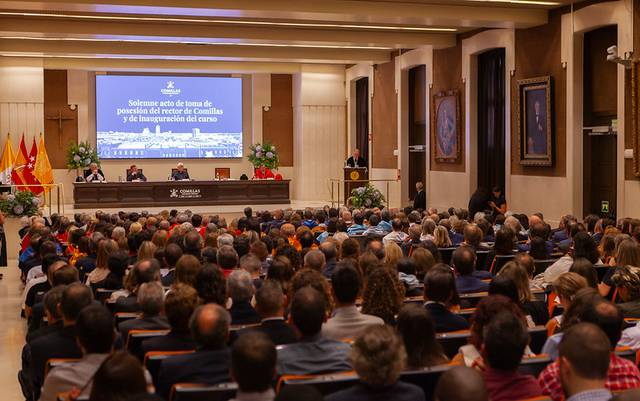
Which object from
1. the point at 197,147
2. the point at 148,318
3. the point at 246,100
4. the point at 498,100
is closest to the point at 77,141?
the point at 197,147

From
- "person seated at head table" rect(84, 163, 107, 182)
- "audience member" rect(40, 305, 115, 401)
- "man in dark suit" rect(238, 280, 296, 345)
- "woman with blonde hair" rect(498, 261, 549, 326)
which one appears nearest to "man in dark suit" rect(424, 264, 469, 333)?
"woman with blonde hair" rect(498, 261, 549, 326)

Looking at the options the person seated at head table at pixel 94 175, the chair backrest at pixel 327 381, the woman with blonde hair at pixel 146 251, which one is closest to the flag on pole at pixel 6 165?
the person seated at head table at pixel 94 175

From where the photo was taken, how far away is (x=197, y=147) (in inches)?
973

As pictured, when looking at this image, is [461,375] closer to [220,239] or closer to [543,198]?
[220,239]

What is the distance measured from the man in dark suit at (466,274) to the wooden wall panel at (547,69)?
945 centimetres

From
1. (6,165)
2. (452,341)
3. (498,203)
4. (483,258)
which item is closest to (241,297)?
(452,341)

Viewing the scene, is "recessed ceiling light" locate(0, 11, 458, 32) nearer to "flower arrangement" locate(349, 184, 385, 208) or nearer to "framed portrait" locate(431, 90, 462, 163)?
"framed portrait" locate(431, 90, 462, 163)

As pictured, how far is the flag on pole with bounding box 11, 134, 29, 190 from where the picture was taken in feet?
66.3

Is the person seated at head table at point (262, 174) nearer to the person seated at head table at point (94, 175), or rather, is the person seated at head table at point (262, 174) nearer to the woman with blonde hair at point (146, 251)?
the person seated at head table at point (94, 175)

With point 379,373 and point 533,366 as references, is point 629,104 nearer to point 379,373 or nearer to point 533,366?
point 533,366

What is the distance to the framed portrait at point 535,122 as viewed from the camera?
1549 centimetres

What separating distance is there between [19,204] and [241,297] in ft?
35.9

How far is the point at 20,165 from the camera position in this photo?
20625mm

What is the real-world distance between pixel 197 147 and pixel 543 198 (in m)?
11.8
